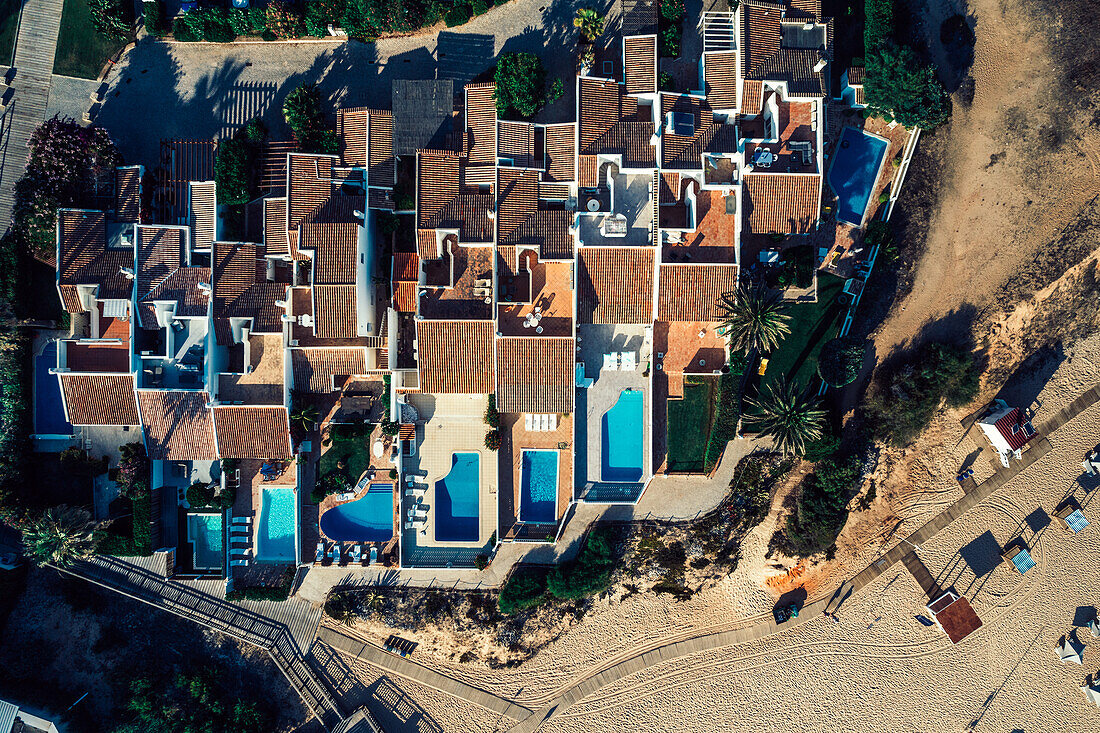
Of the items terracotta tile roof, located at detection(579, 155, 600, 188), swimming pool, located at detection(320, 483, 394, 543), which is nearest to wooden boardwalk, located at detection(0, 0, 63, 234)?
swimming pool, located at detection(320, 483, 394, 543)

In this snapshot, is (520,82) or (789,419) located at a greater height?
(520,82)

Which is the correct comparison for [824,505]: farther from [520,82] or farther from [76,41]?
[76,41]

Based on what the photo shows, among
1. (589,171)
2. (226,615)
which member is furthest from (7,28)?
(226,615)

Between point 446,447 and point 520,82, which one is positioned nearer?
point 520,82

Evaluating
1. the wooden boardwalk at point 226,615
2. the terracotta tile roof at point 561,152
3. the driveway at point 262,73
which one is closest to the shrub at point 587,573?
the wooden boardwalk at point 226,615

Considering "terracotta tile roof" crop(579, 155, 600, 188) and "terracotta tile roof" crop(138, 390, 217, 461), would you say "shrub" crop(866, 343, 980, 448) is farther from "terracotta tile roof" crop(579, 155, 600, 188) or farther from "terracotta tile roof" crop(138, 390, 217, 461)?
"terracotta tile roof" crop(138, 390, 217, 461)

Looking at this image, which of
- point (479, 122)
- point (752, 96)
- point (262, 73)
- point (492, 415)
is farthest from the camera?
point (262, 73)
